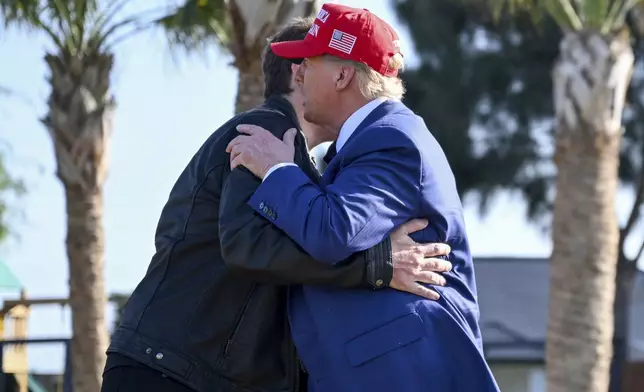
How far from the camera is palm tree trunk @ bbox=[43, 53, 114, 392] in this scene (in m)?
10.9

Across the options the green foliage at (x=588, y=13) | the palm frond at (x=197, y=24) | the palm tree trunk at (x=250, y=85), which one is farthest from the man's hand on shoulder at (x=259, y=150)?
the green foliage at (x=588, y=13)

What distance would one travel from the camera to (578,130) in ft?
30.4

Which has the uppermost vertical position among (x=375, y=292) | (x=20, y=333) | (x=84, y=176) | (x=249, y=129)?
(x=249, y=129)

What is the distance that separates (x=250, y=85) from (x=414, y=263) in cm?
440

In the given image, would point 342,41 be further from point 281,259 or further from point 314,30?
point 281,259

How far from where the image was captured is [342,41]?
129 inches

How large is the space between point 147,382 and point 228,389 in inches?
8.6

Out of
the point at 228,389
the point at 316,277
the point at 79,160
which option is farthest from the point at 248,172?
the point at 79,160

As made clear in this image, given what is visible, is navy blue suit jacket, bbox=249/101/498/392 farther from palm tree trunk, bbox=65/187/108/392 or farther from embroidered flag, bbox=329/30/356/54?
palm tree trunk, bbox=65/187/108/392

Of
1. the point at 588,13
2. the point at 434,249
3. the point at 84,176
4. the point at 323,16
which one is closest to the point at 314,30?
the point at 323,16

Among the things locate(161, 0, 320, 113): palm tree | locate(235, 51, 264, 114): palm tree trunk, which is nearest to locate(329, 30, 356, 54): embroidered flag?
locate(161, 0, 320, 113): palm tree

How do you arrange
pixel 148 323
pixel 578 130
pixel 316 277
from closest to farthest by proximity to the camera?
pixel 316 277, pixel 148 323, pixel 578 130

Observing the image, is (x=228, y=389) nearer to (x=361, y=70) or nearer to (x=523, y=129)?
(x=361, y=70)

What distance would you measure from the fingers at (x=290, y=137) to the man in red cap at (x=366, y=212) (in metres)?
0.04
